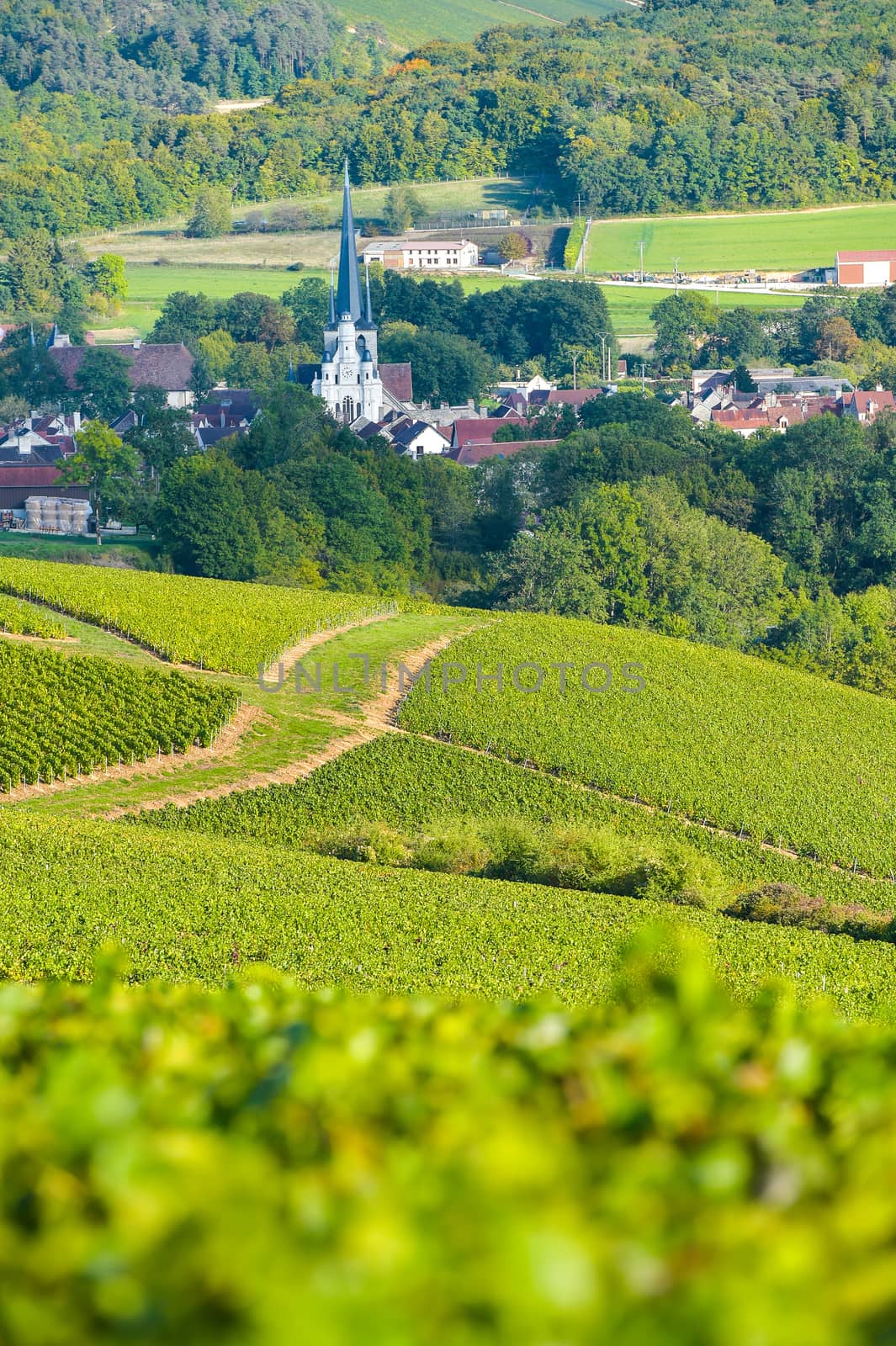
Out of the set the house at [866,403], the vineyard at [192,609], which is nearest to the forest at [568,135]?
the house at [866,403]

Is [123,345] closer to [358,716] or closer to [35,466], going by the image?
[35,466]

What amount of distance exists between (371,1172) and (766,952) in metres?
21.4

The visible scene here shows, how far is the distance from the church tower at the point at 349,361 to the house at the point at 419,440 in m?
9.42

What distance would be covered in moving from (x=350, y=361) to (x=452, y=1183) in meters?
110

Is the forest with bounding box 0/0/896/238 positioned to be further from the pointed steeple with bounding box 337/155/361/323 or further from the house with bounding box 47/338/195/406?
the pointed steeple with bounding box 337/155/361/323

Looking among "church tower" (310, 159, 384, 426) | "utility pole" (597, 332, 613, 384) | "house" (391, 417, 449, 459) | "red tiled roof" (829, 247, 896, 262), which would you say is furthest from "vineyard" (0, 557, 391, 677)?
"red tiled roof" (829, 247, 896, 262)

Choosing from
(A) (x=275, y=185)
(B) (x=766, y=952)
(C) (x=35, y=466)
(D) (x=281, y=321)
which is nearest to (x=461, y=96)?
(A) (x=275, y=185)

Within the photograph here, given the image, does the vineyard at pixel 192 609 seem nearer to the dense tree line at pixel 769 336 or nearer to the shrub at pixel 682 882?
the shrub at pixel 682 882

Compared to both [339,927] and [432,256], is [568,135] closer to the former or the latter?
[432,256]

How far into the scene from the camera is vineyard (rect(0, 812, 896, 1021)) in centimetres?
1894

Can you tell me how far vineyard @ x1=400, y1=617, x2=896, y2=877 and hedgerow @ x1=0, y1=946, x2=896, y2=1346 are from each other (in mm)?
32603

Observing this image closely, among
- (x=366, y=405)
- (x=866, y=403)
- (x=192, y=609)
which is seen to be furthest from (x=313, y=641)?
(x=866, y=403)

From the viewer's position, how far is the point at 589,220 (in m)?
162

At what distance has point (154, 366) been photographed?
12619cm
